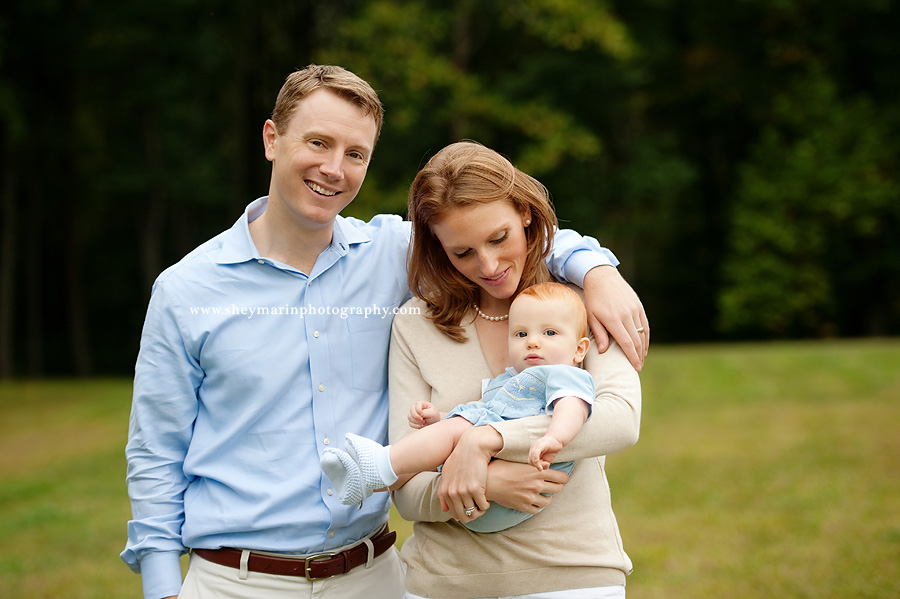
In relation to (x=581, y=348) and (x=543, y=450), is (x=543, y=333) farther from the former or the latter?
(x=543, y=450)

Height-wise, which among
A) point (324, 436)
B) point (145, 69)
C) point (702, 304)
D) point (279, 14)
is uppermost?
point (279, 14)

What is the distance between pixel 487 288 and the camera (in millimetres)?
2533

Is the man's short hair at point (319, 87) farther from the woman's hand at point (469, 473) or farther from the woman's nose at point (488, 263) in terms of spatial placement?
the woman's hand at point (469, 473)

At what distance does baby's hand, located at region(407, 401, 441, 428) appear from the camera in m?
2.37

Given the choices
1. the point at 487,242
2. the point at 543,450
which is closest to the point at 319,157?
the point at 487,242

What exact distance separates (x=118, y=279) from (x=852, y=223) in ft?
73.1

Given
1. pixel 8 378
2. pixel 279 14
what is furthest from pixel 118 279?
pixel 279 14

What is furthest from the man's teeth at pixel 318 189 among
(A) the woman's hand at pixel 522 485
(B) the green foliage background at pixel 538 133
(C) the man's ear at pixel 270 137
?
(B) the green foliage background at pixel 538 133

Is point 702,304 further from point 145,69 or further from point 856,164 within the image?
point 145,69

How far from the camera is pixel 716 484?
28.1 feet

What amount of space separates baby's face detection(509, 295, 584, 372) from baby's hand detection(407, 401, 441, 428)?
28 centimetres

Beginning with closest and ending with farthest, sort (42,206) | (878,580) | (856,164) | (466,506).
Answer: (466,506), (878,580), (856,164), (42,206)

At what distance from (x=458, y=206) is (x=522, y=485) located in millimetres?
796

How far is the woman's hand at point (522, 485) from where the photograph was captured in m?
2.21
